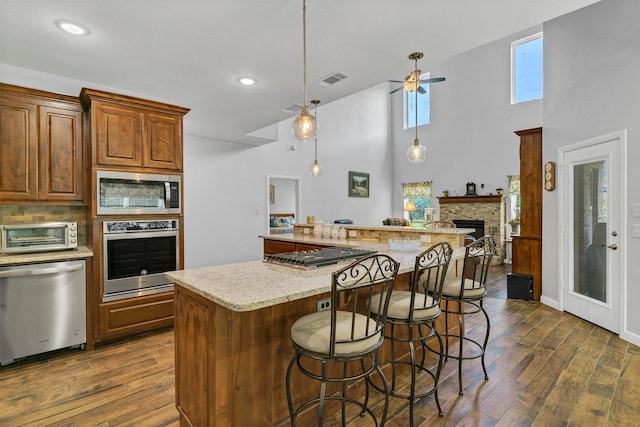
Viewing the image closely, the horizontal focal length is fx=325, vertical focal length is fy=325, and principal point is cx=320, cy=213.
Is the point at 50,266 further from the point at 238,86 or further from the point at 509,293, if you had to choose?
the point at 509,293

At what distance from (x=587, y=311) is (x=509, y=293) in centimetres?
99

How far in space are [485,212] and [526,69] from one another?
343cm

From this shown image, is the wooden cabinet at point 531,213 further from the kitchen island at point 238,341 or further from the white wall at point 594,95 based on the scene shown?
the kitchen island at point 238,341

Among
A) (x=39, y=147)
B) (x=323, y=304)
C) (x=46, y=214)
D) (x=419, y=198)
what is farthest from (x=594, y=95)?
(x=419, y=198)

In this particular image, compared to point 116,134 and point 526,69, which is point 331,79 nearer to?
point 116,134

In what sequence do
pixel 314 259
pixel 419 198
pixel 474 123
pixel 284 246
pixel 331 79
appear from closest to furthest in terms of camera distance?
pixel 314 259 < pixel 331 79 < pixel 284 246 < pixel 474 123 < pixel 419 198

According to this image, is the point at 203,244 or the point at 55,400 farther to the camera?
the point at 203,244

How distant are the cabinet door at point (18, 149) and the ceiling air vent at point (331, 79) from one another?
8.51 feet

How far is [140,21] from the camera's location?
2.14 meters

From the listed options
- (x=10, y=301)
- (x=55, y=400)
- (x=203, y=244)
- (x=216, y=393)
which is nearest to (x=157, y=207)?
(x=10, y=301)

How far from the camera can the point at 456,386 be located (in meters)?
2.32

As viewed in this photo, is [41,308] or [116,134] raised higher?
[116,134]

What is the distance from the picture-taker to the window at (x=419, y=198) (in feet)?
30.7

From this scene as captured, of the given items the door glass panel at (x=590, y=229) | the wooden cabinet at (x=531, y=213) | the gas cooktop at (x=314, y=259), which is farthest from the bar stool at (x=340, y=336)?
the wooden cabinet at (x=531, y=213)
